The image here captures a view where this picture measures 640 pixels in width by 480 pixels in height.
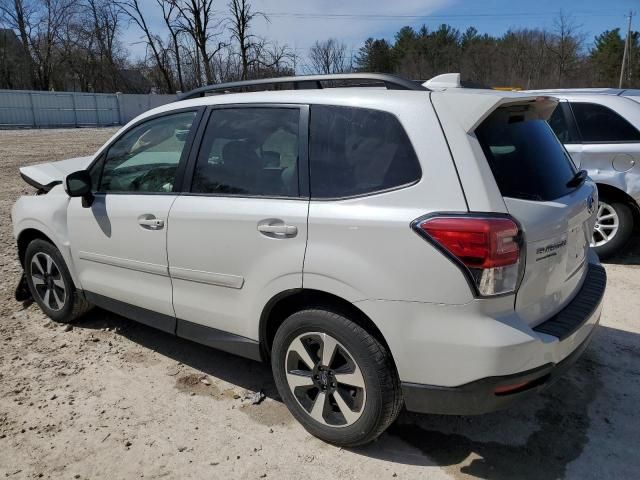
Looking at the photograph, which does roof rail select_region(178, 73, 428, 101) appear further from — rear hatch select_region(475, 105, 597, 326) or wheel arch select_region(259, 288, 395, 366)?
wheel arch select_region(259, 288, 395, 366)

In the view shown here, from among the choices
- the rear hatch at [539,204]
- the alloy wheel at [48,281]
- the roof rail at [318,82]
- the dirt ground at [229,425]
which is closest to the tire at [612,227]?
the dirt ground at [229,425]

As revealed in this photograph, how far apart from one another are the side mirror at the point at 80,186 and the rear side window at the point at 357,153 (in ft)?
5.92

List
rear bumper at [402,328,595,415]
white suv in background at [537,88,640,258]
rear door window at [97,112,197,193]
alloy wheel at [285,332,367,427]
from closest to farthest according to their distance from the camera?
1. rear bumper at [402,328,595,415]
2. alloy wheel at [285,332,367,427]
3. rear door window at [97,112,197,193]
4. white suv in background at [537,88,640,258]

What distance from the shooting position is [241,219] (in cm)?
285

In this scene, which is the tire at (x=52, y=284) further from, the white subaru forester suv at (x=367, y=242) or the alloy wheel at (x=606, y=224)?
the alloy wheel at (x=606, y=224)

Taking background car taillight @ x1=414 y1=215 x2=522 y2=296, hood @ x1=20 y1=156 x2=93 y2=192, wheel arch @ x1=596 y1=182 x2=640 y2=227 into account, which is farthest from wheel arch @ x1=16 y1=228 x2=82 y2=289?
wheel arch @ x1=596 y1=182 x2=640 y2=227

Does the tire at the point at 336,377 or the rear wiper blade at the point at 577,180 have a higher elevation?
the rear wiper blade at the point at 577,180

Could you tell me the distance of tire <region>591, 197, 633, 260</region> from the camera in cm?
567

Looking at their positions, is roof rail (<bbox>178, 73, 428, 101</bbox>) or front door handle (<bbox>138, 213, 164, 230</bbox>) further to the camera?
front door handle (<bbox>138, 213, 164, 230</bbox>)

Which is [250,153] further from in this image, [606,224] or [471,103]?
[606,224]

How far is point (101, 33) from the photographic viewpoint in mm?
47688

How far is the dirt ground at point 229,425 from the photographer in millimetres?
2695

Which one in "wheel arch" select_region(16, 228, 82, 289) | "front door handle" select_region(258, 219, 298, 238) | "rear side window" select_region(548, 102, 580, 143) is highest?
"rear side window" select_region(548, 102, 580, 143)

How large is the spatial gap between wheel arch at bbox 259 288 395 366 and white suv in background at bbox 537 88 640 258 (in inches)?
157
